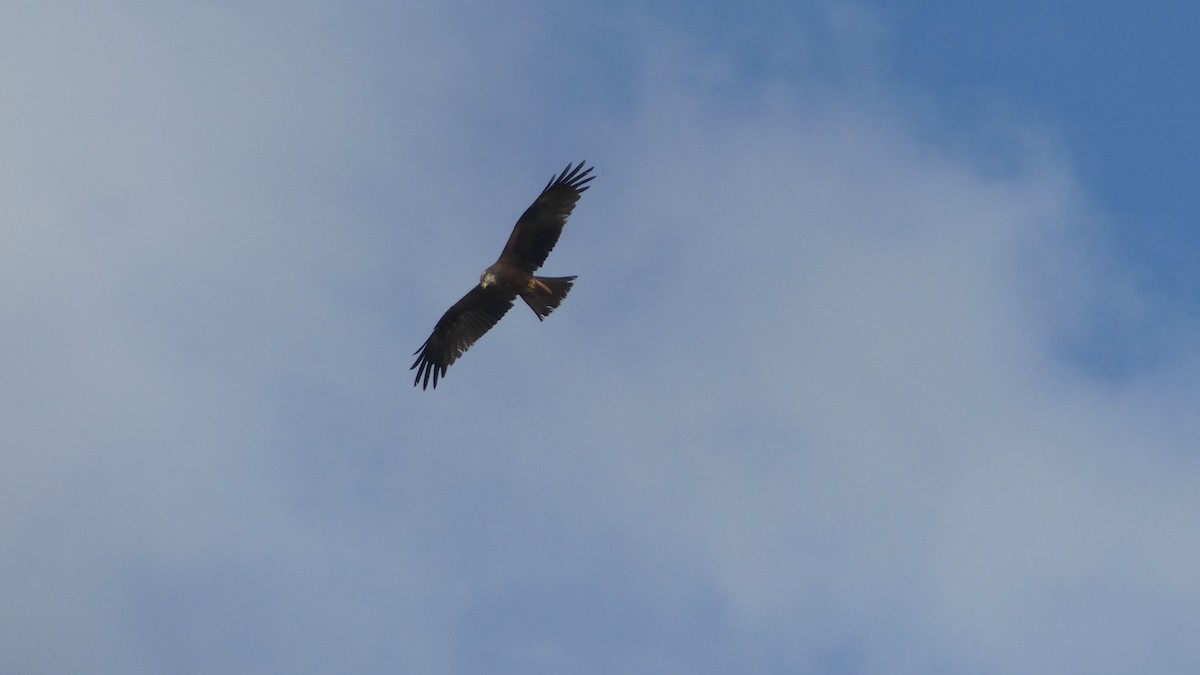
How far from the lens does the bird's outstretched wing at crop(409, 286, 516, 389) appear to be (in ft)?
74.9

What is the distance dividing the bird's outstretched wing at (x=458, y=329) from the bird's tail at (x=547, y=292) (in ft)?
2.05

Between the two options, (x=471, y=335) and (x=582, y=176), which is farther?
(x=471, y=335)

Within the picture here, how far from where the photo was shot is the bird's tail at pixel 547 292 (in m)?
22.0

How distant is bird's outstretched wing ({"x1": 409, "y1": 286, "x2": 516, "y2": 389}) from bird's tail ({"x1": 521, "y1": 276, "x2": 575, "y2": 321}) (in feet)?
2.05

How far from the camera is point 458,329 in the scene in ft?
76.6

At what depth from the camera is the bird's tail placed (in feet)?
72.2

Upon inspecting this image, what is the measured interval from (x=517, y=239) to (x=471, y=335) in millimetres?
2147

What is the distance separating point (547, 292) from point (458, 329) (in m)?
1.98

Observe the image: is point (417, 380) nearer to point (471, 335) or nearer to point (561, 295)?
point (471, 335)

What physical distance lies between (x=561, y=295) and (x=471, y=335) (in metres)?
1.97

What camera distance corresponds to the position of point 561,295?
72.4ft

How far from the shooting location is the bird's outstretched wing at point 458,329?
2284 centimetres

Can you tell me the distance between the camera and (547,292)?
22031 millimetres

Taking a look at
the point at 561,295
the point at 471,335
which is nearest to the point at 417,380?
the point at 471,335
